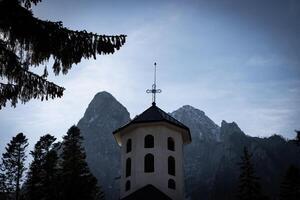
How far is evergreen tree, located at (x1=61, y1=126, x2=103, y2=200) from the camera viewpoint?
102ft

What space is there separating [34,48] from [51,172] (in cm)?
3373

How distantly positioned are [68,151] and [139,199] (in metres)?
15.6

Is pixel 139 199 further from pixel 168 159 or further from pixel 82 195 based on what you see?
pixel 82 195

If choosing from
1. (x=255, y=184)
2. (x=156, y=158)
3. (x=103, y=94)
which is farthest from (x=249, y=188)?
(x=103, y=94)

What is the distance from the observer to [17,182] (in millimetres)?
50469

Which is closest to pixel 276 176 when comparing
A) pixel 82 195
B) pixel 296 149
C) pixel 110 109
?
pixel 296 149

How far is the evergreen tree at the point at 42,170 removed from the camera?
38.6 metres

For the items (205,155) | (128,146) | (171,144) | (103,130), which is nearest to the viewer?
(171,144)

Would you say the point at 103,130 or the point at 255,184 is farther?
the point at 103,130

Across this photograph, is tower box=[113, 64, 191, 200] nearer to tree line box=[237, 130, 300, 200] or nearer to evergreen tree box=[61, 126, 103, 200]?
evergreen tree box=[61, 126, 103, 200]

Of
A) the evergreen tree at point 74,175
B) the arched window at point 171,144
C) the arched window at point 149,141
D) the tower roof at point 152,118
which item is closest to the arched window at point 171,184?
the arched window at point 171,144

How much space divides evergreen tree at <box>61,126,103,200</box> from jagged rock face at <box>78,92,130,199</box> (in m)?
109

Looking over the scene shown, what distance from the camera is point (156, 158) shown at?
26.9m

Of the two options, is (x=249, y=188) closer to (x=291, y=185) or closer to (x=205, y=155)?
(x=291, y=185)
